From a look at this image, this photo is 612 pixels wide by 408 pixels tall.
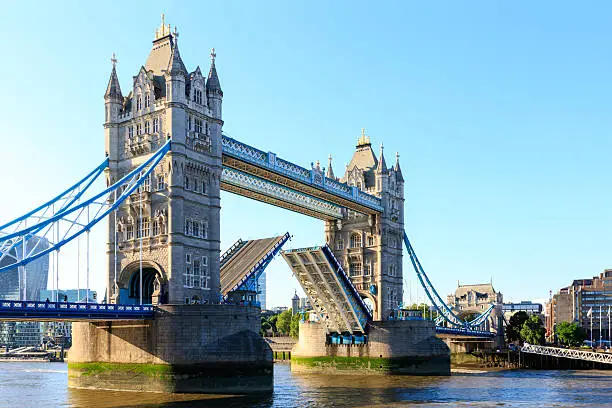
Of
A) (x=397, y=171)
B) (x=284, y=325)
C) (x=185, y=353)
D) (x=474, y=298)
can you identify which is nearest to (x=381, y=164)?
(x=397, y=171)

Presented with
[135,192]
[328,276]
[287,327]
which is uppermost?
[135,192]

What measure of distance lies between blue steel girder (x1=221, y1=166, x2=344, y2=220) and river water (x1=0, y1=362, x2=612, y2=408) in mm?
16121

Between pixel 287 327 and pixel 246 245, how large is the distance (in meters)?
74.8

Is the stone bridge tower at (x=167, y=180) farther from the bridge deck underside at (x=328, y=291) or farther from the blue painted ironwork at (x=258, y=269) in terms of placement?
the bridge deck underside at (x=328, y=291)

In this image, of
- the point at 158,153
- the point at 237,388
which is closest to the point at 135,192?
the point at 158,153

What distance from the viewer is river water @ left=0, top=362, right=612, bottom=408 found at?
45375 millimetres

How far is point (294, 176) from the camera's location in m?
66.1

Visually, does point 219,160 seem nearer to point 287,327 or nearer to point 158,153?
point 158,153

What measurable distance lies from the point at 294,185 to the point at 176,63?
18539mm

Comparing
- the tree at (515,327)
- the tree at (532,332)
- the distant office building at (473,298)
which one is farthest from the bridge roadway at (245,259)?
the distant office building at (473,298)

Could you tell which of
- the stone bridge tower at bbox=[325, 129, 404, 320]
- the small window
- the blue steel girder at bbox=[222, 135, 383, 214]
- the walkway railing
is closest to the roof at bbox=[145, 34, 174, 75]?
the blue steel girder at bbox=[222, 135, 383, 214]

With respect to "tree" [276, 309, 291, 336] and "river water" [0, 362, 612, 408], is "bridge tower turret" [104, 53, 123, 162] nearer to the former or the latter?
"river water" [0, 362, 612, 408]

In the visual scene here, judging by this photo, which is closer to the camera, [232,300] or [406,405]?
[406,405]

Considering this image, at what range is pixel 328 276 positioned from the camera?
70.8m
